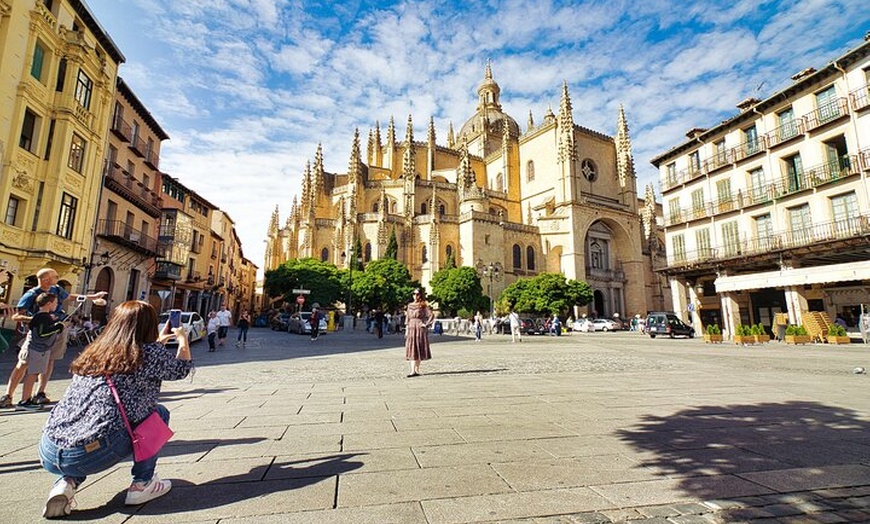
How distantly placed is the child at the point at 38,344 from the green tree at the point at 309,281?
31162mm

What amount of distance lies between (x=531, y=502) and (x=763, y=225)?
25376mm

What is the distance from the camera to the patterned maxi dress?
7.92 m

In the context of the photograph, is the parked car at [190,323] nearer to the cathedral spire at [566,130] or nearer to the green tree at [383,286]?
the green tree at [383,286]

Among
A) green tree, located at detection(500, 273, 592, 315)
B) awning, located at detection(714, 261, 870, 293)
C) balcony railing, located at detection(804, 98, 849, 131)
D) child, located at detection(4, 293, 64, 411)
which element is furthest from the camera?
green tree, located at detection(500, 273, 592, 315)

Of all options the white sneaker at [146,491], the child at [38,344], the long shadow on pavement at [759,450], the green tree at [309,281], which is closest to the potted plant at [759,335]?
the long shadow on pavement at [759,450]

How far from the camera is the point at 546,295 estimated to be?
3519cm

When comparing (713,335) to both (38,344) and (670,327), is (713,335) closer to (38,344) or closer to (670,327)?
(670,327)

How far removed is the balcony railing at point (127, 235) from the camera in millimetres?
18359

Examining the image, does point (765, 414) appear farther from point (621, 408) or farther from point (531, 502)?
point (531, 502)

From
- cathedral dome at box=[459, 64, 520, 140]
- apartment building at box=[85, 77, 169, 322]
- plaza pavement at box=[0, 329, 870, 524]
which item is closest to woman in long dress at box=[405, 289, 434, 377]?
plaza pavement at box=[0, 329, 870, 524]

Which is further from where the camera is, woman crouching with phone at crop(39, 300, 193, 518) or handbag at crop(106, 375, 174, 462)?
handbag at crop(106, 375, 174, 462)

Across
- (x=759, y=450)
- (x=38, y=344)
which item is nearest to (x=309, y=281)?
(x=38, y=344)

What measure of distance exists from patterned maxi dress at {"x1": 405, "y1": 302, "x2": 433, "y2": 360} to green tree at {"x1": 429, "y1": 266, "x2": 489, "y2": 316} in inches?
1113

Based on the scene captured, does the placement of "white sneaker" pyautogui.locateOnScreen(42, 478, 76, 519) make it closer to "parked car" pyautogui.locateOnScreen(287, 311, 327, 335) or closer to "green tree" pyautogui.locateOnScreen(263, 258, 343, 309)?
"parked car" pyautogui.locateOnScreen(287, 311, 327, 335)
